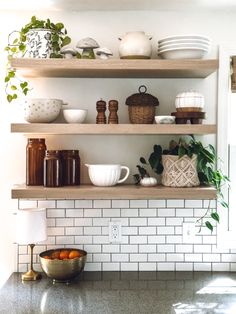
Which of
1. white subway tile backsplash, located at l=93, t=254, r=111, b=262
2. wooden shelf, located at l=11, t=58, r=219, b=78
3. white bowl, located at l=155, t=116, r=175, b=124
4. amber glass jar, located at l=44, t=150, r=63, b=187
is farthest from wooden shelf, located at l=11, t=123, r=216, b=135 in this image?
white subway tile backsplash, located at l=93, t=254, r=111, b=262

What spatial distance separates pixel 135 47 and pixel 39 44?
45 cm

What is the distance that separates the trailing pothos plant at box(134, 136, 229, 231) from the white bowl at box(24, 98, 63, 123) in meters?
0.53

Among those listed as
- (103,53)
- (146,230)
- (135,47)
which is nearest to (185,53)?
(135,47)

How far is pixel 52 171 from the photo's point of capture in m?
2.16

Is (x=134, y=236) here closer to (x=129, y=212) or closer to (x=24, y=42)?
(x=129, y=212)

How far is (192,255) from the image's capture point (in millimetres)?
2416

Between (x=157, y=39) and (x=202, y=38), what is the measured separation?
0.34 metres

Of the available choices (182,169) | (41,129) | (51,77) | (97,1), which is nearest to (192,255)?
(182,169)

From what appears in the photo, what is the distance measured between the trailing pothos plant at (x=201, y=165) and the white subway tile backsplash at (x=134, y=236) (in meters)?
0.11

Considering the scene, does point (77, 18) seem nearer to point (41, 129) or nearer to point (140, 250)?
point (41, 129)

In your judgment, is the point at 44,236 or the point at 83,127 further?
the point at 44,236

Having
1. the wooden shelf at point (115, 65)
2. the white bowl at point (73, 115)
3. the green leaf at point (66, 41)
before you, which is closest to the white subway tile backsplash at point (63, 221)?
the white bowl at point (73, 115)

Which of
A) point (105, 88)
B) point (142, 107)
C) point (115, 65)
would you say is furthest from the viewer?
point (105, 88)

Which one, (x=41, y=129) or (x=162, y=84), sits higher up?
(x=162, y=84)
